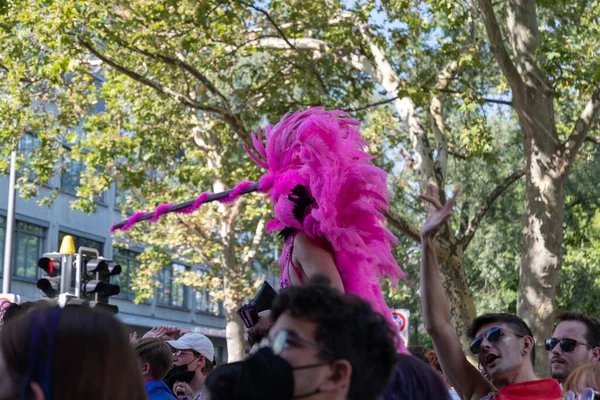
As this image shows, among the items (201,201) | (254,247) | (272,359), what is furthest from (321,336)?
(254,247)

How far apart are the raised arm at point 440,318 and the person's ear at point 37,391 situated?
2148mm

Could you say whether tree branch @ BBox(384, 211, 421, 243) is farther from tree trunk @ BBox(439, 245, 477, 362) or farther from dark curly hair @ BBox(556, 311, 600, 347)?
dark curly hair @ BBox(556, 311, 600, 347)

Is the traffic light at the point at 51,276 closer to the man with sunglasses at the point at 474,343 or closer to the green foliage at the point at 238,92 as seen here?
the green foliage at the point at 238,92

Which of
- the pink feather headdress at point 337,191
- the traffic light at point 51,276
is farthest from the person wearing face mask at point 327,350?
the traffic light at point 51,276

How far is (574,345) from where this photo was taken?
5.97 m

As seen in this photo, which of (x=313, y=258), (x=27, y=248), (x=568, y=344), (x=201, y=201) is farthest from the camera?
(x=27, y=248)

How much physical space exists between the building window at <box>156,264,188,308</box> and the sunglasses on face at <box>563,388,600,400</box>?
3780cm

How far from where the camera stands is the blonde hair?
448 centimetres

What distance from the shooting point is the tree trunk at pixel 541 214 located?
525 inches

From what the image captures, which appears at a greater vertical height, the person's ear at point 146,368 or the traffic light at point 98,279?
the traffic light at point 98,279

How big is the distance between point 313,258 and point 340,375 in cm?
146

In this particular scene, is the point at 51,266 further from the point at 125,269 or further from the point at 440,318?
the point at 125,269

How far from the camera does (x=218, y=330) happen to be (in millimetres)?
49500

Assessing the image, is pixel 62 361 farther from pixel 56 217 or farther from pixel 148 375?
pixel 56 217
